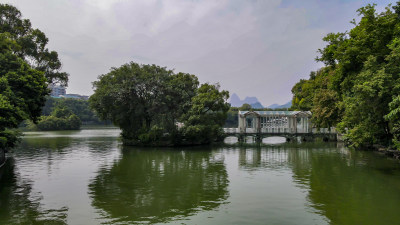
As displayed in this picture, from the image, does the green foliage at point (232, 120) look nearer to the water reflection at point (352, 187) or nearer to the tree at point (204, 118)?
the tree at point (204, 118)

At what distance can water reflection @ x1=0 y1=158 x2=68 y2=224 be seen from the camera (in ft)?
40.3

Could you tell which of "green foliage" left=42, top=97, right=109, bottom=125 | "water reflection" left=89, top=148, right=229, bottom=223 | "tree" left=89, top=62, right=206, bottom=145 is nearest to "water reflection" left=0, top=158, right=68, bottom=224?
"water reflection" left=89, top=148, right=229, bottom=223

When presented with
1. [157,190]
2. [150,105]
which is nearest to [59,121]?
[150,105]

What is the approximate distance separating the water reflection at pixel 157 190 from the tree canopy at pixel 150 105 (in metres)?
14.8


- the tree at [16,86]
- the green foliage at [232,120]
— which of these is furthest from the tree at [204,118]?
the green foliage at [232,120]

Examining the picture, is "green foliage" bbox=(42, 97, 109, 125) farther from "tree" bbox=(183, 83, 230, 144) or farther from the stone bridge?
"tree" bbox=(183, 83, 230, 144)

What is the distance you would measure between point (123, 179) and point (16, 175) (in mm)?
7383

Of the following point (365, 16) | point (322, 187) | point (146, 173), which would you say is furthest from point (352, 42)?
point (146, 173)

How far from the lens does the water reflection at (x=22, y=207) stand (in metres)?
12.3

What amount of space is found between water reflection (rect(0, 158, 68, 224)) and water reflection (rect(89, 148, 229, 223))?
1.96 meters

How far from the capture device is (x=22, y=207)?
548 inches

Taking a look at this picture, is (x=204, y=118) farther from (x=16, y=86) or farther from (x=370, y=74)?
(x=16, y=86)

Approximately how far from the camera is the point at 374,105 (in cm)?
2111

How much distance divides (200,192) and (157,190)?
2.36 m
